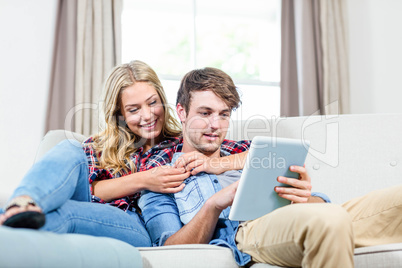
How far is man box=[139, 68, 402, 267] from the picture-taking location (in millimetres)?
983

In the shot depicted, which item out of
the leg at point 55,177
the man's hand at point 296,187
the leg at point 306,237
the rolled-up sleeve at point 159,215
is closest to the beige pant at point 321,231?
the leg at point 306,237

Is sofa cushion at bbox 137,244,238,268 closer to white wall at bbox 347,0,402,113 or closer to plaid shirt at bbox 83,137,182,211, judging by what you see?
plaid shirt at bbox 83,137,182,211

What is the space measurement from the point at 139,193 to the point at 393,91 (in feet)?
8.61

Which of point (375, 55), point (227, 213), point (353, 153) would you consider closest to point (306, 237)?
point (227, 213)

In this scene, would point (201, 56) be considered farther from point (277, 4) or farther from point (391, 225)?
point (391, 225)

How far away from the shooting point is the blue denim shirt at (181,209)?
4.98 feet

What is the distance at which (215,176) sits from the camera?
5.41 feet

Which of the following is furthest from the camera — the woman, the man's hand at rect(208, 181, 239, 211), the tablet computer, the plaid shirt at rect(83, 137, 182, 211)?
the plaid shirt at rect(83, 137, 182, 211)

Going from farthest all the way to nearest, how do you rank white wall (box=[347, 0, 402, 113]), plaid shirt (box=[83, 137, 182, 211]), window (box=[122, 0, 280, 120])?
window (box=[122, 0, 280, 120])
white wall (box=[347, 0, 402, 113])
plaid shirt (box=[83, 137, 182, 211])

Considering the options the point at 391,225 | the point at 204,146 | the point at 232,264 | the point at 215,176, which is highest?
the point at 204,146

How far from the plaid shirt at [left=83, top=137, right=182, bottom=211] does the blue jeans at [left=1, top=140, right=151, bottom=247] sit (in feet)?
0.82

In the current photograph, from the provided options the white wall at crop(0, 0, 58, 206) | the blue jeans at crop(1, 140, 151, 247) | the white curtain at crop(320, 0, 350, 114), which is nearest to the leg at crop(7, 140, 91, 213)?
the blue jeans at crop(1, 140, 151, 247)

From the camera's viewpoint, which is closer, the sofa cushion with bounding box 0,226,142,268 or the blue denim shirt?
the sofa cushion with bounding box 0,226,142,268

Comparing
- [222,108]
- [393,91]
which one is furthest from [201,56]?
[222,108]
